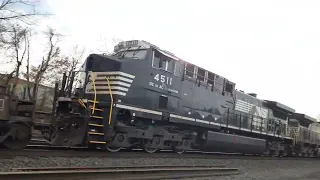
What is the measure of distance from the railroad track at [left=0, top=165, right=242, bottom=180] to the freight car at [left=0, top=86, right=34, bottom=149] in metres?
2.80

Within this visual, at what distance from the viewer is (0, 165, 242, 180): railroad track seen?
19.1 feet

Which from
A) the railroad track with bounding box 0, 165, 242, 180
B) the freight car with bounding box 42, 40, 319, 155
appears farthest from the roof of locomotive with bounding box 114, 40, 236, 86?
the railroad track with bounding box 0, 165, 242, 180

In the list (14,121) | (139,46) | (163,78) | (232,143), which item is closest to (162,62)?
(163,78)

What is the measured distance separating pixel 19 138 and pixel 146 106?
4.31 meters

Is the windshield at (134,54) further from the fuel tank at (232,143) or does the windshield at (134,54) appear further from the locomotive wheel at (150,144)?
the fuel tank at (232,143)

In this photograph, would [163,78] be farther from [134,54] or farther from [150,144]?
[150,144]

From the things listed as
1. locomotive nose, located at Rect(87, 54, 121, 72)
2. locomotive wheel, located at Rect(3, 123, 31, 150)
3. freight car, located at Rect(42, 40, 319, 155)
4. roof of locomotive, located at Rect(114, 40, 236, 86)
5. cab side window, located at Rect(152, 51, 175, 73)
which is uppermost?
roof of locomotive, located at Rect(114, 40, 236, 86)

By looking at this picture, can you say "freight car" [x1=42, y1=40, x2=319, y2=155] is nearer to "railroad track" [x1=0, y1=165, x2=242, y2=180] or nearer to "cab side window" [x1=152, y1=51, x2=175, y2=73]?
"cab side window" [x1=152, y1=51, x2=175, y2=73]

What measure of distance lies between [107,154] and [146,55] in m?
3.79

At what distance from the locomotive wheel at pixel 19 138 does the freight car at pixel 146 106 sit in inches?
43.3

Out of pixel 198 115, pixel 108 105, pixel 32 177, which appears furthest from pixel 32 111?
pixel 198 115

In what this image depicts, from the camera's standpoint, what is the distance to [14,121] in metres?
8.82

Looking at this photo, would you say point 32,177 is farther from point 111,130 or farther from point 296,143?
point 296,143

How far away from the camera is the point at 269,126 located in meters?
19.8
